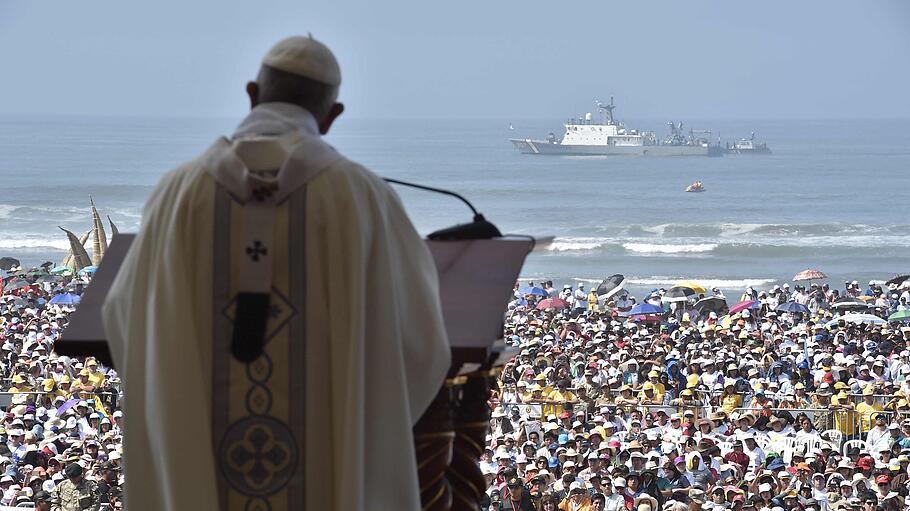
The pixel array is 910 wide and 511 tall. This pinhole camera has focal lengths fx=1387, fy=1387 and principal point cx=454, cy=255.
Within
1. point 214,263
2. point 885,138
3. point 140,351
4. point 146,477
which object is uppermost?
point 214,263

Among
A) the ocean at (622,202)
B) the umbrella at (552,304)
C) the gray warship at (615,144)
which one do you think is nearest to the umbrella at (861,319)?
the umbrella at (552,304)

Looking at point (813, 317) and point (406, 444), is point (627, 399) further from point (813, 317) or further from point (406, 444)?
point (406, 444)

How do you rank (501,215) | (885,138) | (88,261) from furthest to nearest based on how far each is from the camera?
1. (885,138)
2. (501,215)
3. (88,261)

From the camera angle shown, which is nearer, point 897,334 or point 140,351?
point 140,351

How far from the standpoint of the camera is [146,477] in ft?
6.39

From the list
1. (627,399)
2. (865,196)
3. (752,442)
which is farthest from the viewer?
(865,196)

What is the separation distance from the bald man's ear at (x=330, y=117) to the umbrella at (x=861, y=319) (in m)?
13.9

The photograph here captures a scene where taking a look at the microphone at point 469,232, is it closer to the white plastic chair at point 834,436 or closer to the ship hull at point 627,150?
the white plastic chair at point 834,436

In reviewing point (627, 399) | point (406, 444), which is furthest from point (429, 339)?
point (627, 399)

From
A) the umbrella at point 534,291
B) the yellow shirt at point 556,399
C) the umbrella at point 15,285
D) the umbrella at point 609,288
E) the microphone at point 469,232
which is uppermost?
the microphone at point 469,232

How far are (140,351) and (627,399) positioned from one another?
8867 mm

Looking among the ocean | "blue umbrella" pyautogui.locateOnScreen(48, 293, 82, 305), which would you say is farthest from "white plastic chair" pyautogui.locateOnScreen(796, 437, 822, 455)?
the ocean

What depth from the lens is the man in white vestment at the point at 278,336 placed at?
1886 millimetres

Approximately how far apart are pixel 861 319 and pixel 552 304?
421cm
